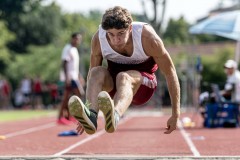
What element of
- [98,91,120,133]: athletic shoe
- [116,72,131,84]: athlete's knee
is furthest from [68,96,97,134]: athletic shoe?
[116,72,131,84]: athlete's knee

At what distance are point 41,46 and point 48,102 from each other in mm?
18996

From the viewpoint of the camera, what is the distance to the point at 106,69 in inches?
265

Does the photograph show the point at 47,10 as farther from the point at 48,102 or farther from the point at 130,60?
the point at 130,60

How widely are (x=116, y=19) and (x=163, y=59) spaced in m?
0.69

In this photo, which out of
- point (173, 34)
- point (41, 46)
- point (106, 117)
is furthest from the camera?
point (173, 34)

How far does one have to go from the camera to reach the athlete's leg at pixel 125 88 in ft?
20.3

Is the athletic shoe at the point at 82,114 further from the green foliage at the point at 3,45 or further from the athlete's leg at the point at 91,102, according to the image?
the green foliage at the point at 3,45

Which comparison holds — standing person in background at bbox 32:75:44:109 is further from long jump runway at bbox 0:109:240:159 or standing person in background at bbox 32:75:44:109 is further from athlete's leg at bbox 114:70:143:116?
athlete's leg at bbox 114:70:143:116

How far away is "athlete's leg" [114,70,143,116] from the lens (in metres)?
6.20

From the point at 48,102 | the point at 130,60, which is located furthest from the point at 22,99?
the point at 130,60

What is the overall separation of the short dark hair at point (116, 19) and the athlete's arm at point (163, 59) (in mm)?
359

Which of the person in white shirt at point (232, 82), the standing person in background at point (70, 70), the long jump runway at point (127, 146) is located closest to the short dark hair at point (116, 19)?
the long jump runway at point (127, 146)

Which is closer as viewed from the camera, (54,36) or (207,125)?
(207,125)

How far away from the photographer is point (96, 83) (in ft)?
21.2
